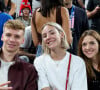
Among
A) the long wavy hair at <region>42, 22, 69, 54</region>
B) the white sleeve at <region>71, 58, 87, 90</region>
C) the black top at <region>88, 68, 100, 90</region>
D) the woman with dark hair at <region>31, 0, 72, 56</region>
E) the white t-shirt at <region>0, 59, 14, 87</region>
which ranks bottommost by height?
the black top at <region>88, 68, 100, 90</region>

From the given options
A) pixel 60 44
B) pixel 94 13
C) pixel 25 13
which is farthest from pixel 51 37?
pixel 25 13

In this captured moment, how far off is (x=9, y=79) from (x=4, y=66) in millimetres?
118

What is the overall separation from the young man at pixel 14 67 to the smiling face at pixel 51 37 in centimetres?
33

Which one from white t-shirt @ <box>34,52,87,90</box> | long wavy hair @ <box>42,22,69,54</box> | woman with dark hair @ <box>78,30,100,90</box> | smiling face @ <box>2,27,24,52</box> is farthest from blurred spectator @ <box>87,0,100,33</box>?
smiling face @ <box>2,27,24,52</box>

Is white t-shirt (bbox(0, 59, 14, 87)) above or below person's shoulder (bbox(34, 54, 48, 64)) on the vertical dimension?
below

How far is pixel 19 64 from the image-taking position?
225cm

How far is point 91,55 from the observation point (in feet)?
9.30

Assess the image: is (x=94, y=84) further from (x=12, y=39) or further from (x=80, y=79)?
(x=12, y=39)

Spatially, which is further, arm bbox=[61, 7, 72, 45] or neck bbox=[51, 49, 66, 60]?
arm bbox=[61, 7, 72, 45]

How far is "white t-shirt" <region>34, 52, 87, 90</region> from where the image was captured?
8.11 feet

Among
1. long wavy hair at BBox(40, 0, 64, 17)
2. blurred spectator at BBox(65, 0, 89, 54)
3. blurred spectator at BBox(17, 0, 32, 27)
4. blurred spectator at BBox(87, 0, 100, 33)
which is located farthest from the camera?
blurred spectator at BBox(17, 0, 32, 27)

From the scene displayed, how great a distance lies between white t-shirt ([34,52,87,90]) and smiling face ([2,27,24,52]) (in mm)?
360

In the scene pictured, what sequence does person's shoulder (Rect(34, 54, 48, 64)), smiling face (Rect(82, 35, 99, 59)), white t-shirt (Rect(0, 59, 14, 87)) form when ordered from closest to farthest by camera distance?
white t-shirt (Rect(0, 59, 14, 87)) < person's shoulder (Rect(34, 54, 48, 64)) < smiling face (Rect(82, 35, 99, 59))

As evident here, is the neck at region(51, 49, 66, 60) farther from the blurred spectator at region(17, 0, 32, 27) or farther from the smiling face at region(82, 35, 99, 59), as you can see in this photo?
the blurred spectator at region(17, 0, 32, 27)
